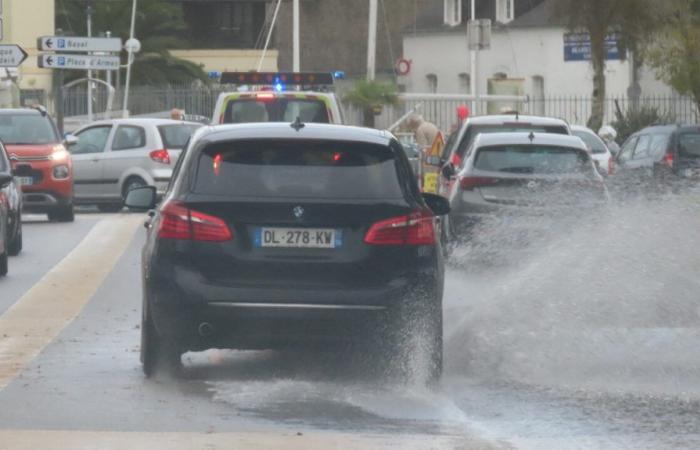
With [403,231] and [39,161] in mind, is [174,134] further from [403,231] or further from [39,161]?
[403,231]

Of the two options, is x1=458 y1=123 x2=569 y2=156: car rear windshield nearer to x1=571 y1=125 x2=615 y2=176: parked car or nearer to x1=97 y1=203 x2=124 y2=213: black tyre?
x1=97 y1=203 x2=124 y2=213: black tyre

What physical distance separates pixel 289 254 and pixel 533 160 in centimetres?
965

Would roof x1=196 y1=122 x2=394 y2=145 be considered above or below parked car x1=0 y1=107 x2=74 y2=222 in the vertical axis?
above

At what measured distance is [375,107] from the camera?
51.6m

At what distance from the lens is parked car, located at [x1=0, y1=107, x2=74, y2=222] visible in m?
27.3

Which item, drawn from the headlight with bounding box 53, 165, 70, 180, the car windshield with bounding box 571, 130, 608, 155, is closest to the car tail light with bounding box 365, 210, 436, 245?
the headlight with bounding box 53, 165, 70, 180

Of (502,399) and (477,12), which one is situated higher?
(477,12)

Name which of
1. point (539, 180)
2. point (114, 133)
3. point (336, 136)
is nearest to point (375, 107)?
point (114, 133)

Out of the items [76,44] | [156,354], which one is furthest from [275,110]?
[76,44]

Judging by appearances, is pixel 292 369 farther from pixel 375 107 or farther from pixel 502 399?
pixel 375 107

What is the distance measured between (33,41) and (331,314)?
63.5 meters

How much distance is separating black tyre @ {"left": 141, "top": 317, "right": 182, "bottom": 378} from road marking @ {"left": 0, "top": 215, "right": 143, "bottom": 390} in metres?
0.81

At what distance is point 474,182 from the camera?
20047mm

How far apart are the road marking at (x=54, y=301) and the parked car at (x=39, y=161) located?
2623mm
